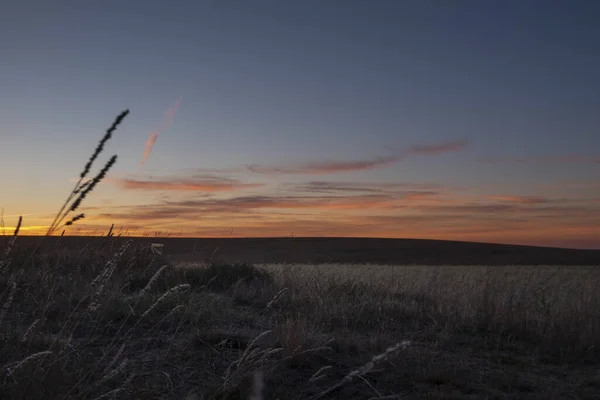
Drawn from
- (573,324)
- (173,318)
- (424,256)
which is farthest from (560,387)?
(424,256)

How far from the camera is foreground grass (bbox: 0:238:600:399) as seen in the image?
13.2 feet

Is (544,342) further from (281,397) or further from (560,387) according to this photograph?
(281,397)

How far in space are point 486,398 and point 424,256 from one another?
38306 millimetres

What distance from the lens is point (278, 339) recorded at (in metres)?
5.78

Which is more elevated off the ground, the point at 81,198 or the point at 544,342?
the point at 81,198

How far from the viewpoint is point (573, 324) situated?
8109mm

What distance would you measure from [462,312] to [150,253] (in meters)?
6.37

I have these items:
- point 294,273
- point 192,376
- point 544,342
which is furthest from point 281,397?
point 294,273

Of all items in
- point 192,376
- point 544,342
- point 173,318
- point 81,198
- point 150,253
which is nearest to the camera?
point 81,198

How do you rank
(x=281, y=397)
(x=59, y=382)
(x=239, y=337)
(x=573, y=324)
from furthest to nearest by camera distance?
(x=573, y=324), (x=239, y=337), (x=281, y=397), (x=59, y=382)

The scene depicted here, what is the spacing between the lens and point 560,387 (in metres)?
5.63

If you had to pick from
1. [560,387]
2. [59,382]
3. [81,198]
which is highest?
[81,198]

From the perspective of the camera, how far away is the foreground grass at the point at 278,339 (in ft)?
13.2

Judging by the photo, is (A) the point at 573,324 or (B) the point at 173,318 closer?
(B) the point at 173,318
